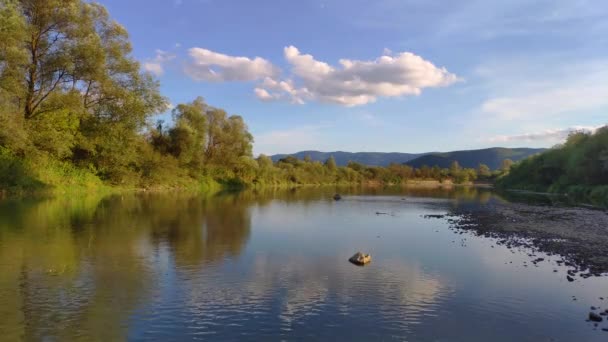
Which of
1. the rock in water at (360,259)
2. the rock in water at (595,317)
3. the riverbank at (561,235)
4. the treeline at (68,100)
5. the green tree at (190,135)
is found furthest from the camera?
the green tree at (190,135)

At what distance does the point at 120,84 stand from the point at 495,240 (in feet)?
151

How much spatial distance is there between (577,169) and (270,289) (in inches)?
3373

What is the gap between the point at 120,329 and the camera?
31.4ft

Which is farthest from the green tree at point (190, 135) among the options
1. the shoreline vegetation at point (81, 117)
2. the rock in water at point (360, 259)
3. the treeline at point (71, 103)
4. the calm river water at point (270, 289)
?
the rock in water at point (360, 259)

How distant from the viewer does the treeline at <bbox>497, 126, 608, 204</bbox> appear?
2881 inches

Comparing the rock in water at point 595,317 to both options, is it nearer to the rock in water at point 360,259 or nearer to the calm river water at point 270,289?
the calm river water at point 270,289

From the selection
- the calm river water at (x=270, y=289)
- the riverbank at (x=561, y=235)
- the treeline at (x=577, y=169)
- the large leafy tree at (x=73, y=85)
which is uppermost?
the large leafy tree at (x=73, y=85)

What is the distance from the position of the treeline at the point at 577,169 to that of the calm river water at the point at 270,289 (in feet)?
186

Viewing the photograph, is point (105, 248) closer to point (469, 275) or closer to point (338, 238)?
point (338, 238)

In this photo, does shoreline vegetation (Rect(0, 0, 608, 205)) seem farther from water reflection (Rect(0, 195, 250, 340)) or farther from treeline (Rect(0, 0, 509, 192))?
water reflection (Rect(0, 195, 250, 340))

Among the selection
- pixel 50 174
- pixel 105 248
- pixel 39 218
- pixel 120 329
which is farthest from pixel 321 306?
pixel 50 174

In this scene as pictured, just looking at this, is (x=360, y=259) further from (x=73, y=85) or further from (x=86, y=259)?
(x=73, y=85)

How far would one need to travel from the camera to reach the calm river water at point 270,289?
9930 millimetres

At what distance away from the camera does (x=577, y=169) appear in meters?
80.1
